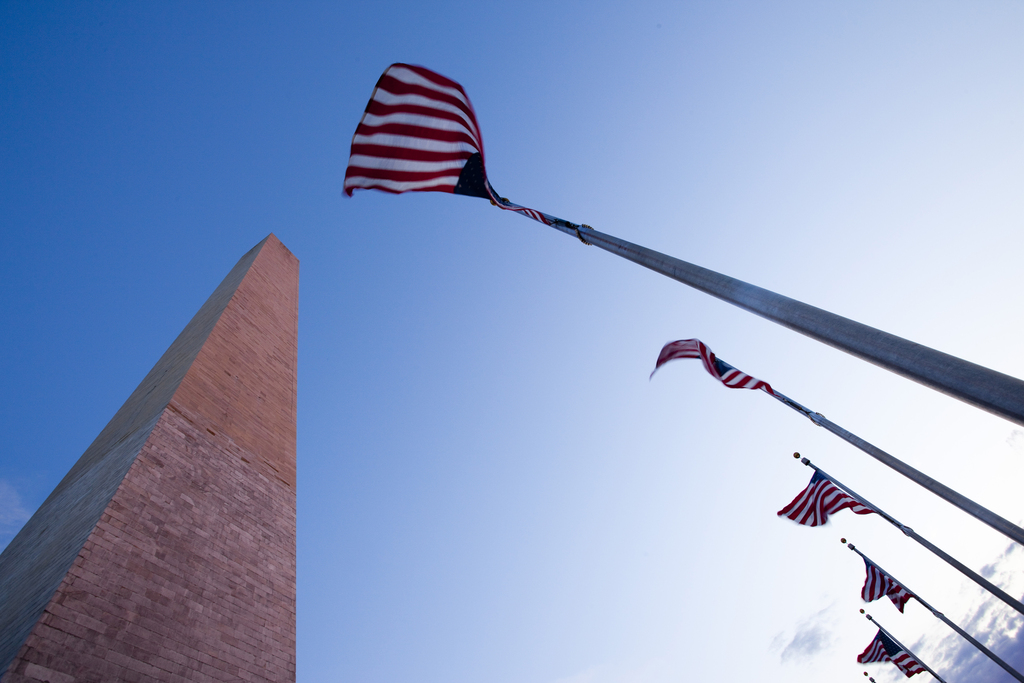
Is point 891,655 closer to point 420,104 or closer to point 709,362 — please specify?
point 709,362

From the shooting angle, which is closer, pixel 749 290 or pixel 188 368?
pixel 749 290

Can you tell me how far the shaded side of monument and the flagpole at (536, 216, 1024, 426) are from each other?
6.41 meters

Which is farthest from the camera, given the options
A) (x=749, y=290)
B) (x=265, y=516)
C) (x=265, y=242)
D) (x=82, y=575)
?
(x=265, y=242)

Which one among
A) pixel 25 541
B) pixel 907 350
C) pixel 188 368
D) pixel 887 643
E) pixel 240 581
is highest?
pixel 188 368

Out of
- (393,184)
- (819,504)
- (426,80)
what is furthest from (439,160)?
(819,504)

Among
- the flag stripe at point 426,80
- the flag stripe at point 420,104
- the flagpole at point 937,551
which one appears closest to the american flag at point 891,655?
the flagpole at point 937,551

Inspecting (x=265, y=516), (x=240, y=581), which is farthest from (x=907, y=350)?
(x=265, y=516)

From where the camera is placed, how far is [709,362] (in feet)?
22.5

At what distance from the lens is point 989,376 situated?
264 centimetres

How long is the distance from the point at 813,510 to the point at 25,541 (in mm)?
13191

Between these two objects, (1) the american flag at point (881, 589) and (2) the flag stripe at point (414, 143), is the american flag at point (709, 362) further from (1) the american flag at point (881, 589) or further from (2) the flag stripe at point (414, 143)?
(1) the american flag at point (881, 589)

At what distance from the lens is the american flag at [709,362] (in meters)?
6.59

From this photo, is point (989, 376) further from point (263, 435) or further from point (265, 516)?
point (263, 435)

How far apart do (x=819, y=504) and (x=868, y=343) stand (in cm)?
739
